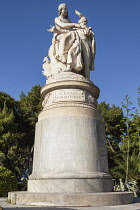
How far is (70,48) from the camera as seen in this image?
9172 millimetres

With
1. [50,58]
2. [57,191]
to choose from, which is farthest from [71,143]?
[50,58]

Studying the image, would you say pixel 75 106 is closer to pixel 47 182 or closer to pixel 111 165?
pixel 47 182

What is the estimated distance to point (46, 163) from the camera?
7.43m

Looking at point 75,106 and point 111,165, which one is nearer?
point 75,106

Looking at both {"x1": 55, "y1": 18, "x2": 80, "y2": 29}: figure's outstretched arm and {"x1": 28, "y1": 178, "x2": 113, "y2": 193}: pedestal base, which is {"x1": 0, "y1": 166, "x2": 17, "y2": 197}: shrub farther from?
{"x1": 55, "y1": 18, "x2": 80, "y2": 29}: figure's outstretched arm

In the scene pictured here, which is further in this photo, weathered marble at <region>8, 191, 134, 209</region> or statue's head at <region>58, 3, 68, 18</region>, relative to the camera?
statue's head at <region>58, 3, 68, 18</region>

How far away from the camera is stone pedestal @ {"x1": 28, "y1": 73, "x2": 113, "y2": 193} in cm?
679

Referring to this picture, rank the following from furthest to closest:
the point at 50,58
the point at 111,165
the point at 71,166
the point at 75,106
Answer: the point at 111,165 → the point at 50,58 → the point at 75,106 → the point at 71,166

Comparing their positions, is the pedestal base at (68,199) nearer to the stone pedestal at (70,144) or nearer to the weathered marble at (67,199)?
the weathered marble at (67,199)

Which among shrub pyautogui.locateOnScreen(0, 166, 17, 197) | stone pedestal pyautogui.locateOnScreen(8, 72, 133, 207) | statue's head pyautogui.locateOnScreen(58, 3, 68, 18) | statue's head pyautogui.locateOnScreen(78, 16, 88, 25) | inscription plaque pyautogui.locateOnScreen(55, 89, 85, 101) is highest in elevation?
statue's head pyautogui.locateOnScreen(58, 3, 68, 18)

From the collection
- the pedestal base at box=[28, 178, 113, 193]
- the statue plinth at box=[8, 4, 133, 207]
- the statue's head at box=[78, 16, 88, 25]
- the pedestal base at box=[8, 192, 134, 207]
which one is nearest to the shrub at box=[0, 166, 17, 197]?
the statue plinth at box=[8, 4, 133, 207]

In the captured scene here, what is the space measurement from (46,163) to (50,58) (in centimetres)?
464

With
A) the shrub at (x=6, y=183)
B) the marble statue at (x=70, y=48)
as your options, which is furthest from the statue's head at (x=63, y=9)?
the shrub at (x=6, y=183)

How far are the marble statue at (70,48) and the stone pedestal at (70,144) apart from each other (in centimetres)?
80
